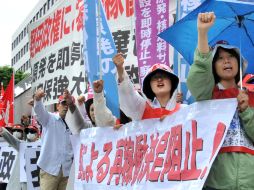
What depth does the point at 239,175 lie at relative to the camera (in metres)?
2.70

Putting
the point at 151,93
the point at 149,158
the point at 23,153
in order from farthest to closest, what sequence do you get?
the point at 23,153
the point at 151,93
the point at 149,158

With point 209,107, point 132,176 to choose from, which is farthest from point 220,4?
point 132,176

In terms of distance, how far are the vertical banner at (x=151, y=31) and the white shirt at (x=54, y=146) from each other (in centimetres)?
130

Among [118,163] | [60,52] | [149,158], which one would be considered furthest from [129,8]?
[149,158]

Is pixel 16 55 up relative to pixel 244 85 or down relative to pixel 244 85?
up

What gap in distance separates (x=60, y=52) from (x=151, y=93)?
12.7 feet

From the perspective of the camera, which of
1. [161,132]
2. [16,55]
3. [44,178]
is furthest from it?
[16,55]

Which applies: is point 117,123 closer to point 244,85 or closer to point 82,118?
point 82,118

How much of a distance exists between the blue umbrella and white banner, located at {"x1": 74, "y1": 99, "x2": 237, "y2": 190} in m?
0.44

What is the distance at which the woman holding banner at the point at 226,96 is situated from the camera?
2.72 metres

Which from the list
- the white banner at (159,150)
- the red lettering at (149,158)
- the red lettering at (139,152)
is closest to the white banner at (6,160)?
the white banner at (159,150)

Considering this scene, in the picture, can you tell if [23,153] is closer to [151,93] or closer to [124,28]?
[124,28]

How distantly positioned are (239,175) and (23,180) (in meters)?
5.56

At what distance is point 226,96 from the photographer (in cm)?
298
